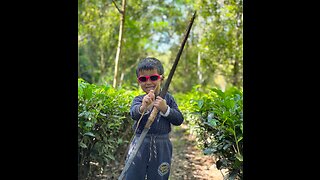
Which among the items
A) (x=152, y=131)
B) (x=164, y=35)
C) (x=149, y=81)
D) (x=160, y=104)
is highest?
(x=164, y=35)

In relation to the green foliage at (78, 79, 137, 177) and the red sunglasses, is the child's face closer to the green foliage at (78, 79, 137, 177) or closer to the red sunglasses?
the red sunglasses

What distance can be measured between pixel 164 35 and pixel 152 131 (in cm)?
791

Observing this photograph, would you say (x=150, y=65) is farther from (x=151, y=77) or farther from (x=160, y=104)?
(x=160, y=104)

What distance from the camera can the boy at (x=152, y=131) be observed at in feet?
5.08

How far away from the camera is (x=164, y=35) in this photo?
9.29m

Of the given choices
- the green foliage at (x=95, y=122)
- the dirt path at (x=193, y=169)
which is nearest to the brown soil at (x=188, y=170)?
the dirt path at (x=193, y=169)

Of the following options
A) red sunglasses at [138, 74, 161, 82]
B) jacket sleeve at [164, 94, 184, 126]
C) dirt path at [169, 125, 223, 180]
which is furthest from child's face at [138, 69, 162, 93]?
dirt path at [169, 125, 223, 180]

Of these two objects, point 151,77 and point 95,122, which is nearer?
point 151,77

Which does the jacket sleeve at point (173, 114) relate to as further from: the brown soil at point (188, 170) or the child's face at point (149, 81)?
the brown soil at point (188, 170)

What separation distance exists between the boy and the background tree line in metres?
1.49

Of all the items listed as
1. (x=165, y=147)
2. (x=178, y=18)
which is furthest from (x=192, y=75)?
(x=165, y=147)

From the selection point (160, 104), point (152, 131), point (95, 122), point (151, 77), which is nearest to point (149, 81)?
point (151, 77)

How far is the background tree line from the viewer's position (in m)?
4.99

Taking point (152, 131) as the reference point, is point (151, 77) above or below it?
above
